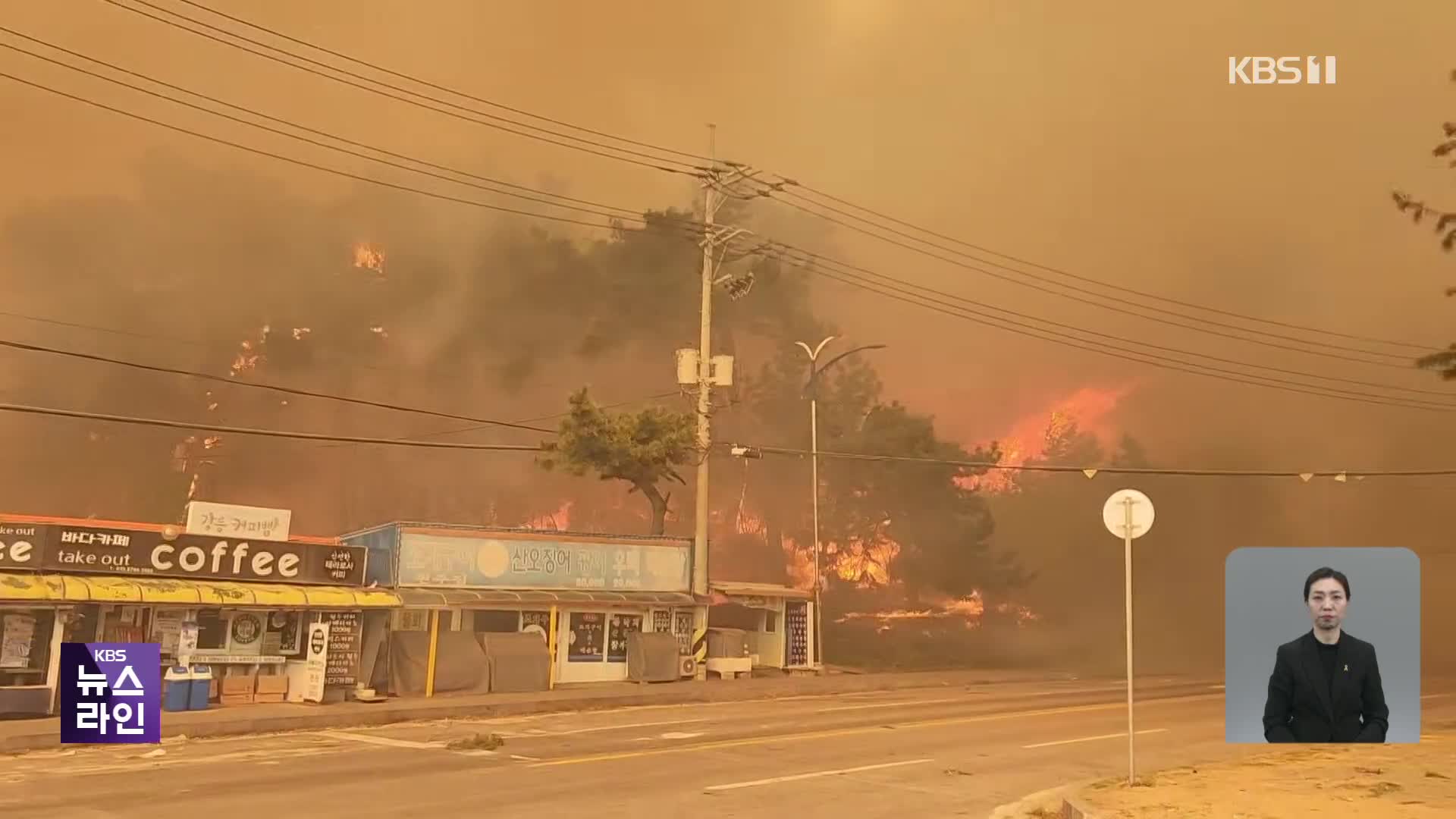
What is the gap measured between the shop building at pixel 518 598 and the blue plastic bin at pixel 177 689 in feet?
15.5

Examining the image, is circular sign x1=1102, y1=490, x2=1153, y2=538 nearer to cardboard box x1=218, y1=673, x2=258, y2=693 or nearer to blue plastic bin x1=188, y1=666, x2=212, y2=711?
blue plastic bin x1=188, y1=666, x2=212, y2=711

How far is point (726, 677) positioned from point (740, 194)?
615 inches

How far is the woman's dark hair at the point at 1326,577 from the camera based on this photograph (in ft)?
31.3

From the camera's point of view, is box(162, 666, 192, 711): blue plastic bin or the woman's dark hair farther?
box(162, 666, 192, 711): blue plastic bin

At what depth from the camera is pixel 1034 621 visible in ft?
282

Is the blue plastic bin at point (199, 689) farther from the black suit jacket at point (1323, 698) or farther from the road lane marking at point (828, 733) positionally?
the black suit jacket at point (1323, 698)

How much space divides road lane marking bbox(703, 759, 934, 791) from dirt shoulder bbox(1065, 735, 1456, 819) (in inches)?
120

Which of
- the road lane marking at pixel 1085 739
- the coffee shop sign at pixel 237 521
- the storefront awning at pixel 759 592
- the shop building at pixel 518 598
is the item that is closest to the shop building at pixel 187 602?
the coffee shop sign at pixel 237 521

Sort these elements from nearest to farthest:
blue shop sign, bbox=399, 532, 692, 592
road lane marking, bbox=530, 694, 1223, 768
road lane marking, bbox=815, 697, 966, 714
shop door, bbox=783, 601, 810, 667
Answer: road lane marking, bbox=530, 694, 1223, 768 → road lane marking, bbox=815, 697, 966, 714 → blue shop sign, bbox=399, 532, 692, 592 → shop door, bbox=783, 601, 810, 667

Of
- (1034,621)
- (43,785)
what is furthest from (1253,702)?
(1034,621)

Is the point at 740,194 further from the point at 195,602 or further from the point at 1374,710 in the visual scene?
the point at 1374,710

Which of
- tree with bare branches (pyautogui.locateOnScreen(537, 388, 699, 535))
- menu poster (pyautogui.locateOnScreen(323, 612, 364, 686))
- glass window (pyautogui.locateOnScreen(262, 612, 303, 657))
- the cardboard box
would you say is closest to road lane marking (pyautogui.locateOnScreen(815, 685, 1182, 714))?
menu poster (pyautogui.locateOnScreen(323, 612, 364, 686))

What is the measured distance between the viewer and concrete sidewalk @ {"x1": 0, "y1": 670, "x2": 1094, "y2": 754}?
2022cm

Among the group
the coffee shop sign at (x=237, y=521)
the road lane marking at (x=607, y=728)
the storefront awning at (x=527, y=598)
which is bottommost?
the road lane marking at (x=607, y=728)
